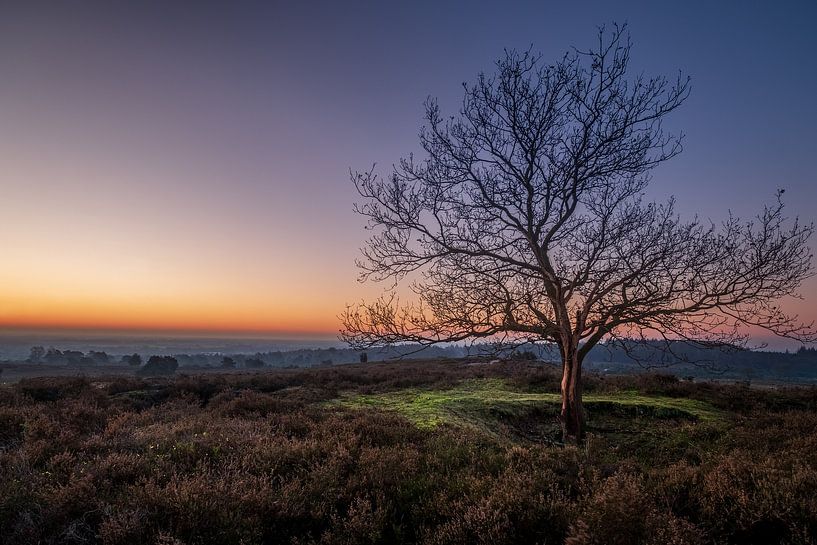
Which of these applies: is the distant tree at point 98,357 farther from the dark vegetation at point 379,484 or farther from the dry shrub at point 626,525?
the dry shrub at point 626,525

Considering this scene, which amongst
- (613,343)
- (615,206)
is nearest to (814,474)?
(613,343)

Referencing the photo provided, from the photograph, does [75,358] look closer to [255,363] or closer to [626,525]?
[255,363]

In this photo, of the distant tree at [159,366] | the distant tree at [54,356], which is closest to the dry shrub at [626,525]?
the distant tree at [159,366]

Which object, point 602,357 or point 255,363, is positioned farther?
point 255,363

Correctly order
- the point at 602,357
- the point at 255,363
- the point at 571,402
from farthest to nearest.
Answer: the point at 255,363 → the point at 602,357 → the point at 571,402

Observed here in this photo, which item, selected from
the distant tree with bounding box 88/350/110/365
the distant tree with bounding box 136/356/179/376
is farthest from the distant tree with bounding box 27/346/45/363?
the distant tree with bounding box 136/356/179/376

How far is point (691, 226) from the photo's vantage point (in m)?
8.65

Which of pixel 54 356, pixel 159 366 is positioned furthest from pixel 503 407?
pixel 54 356

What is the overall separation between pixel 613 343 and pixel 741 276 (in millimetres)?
2970

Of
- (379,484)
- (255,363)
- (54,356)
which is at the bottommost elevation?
(54,356)

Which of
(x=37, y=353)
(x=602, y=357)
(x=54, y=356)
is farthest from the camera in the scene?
(x=37, y=353)

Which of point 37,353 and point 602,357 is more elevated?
point 602,357

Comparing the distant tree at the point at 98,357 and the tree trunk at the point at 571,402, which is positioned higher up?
the tree trunk at the point at 571,402

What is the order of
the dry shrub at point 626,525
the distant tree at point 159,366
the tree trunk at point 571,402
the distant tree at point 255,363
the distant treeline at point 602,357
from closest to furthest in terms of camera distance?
the dry shrub at point 626,525, the distant treeline at point 602,357, the tree trunk at point 571,402, the distant tree at point 159,366, the distant tree at point 255,363
